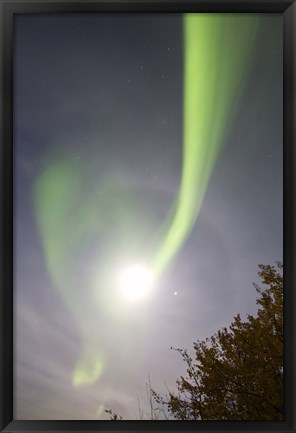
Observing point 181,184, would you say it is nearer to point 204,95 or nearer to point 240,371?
point 204,95

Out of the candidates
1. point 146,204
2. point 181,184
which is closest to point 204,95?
point 181,184

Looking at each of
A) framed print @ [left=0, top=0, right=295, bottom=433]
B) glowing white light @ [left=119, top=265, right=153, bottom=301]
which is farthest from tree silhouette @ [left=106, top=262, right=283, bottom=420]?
glowing white light @ [left=119, top=265, right=153, bottom=301]

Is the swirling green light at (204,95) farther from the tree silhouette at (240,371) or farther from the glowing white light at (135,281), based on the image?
the tree silhouette at (240,371)

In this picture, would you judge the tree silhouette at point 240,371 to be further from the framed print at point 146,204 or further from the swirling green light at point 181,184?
the swirling green light at point 181,184

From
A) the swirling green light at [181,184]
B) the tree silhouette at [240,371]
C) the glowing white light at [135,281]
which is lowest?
the tree silhouette at [240,371]

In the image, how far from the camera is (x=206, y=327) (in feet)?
5.02

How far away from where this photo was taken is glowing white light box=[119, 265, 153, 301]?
1.50m

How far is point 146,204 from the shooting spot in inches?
59.9

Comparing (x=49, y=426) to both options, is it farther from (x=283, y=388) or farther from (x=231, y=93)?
(x=231, y=93)

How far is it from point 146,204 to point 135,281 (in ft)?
0.86

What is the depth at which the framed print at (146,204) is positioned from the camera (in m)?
1.50

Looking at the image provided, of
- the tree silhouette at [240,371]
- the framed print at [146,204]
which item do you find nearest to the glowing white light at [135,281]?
the framed print at [146,204]

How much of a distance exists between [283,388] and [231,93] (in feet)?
3.27

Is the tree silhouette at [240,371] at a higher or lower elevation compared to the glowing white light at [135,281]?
lower
